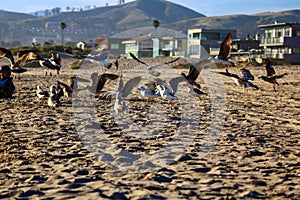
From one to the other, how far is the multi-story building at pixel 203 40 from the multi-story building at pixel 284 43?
10.6 metres

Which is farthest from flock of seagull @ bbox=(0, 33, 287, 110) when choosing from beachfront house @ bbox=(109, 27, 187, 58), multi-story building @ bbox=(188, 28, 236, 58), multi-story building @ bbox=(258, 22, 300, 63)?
beachfront house @ bbox=(109, 27, 187, 58)

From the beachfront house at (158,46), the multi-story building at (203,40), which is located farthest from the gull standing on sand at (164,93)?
the beachfront house at (158,46)

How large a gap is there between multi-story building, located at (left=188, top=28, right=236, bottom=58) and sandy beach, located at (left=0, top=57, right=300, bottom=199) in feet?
166

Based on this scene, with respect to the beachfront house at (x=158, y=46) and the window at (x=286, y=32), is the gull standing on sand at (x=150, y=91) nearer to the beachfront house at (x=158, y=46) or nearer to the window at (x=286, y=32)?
the window at (x=286, y=32)

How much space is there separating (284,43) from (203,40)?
16882mm

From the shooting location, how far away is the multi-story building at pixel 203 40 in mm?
62781

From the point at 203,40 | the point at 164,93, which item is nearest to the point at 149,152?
the point at 164,93

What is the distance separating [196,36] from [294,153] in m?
61.1

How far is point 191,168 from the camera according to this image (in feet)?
20.2

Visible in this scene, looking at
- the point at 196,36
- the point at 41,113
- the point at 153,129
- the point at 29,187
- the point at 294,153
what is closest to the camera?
the point at 29,187

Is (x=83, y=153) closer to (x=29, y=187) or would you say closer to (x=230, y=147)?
(x=29, y=187)

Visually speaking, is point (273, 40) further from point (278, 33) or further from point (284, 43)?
point (284, 43)

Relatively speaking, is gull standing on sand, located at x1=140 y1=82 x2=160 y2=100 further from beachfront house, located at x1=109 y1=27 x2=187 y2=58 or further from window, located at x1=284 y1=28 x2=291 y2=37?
beachfront house, located at x1=109 y1=27 x2=187 y2=58

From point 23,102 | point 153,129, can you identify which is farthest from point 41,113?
point 153,129
